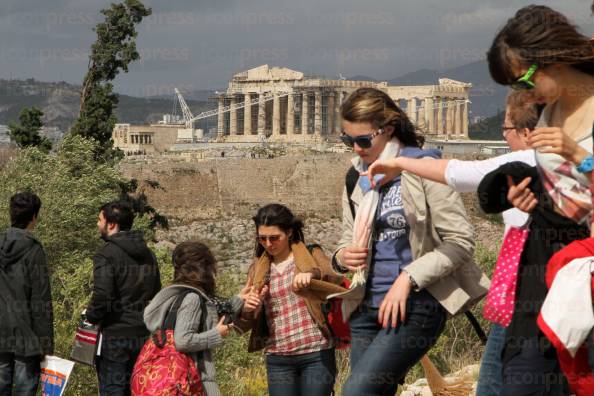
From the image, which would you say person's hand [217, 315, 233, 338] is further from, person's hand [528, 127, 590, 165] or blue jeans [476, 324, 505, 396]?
person's hand [528, 127, 590, 165]

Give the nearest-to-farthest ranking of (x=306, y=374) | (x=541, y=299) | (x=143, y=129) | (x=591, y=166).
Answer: (x=591, y=166), (x=541, y=299), (x=306, y=374), (x=143, y=129)

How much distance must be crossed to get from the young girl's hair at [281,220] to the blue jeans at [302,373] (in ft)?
1.74

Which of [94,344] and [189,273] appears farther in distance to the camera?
[94,344]

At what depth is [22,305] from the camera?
509 cm

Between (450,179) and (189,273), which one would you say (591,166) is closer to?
(450,179)

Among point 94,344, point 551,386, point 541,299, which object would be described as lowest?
point 94,344

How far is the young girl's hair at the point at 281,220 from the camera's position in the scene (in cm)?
427

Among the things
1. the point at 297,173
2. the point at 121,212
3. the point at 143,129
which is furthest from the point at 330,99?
the point at 121,212

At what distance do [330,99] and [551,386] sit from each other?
6056 centimetres

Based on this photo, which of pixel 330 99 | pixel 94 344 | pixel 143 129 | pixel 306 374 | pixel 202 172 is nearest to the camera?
pixel 306 374

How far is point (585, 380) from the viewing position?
2.61 meters

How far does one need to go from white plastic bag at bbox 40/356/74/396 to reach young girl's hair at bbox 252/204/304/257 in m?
1.44

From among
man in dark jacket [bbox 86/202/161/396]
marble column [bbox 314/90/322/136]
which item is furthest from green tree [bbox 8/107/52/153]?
marble column [bbox 314/90/322/136]

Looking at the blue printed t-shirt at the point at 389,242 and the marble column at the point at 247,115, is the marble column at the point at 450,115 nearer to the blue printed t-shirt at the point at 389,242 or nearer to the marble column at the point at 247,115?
the marble column at the point at 247,115
